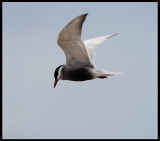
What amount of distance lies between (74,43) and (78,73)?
0.67m

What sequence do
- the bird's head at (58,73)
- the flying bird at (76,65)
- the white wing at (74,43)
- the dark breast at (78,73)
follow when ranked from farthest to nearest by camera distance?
1. the bird's head at (58,73)
2. the dark breast at (78,73)
3. the flying bird at (76,65)
4. the white wing at (74,43)

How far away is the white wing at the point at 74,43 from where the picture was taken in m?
6.56

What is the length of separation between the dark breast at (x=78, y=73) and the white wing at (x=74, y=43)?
11 cm

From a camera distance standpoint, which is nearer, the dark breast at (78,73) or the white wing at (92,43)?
the dark breast at (78,73)

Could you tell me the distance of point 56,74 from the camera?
762 centimetres

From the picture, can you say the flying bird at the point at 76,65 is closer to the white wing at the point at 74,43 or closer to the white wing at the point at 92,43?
the white wing at the point at 74,43

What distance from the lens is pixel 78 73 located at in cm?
745

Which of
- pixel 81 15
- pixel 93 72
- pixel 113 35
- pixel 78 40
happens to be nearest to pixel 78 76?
pixel 93 72

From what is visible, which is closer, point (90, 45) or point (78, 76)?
point (78, 76)

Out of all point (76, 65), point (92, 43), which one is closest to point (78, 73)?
point (76, 65)

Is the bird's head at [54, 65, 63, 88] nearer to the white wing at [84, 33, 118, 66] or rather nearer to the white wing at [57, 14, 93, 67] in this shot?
the white wing at [57, 14, 93, 67]

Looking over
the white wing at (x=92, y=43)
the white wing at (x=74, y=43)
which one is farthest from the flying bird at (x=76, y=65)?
the white wing at (x=92, y=43)

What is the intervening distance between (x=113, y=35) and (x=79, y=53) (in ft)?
6.53

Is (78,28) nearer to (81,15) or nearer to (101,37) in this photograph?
(81,15)
